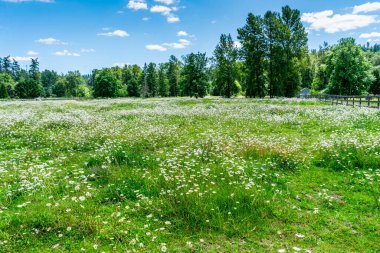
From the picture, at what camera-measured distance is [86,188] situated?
8375 millimetres

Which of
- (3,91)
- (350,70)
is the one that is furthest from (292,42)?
(3,91)

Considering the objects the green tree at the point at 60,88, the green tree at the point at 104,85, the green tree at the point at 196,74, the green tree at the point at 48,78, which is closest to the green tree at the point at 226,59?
the green tree at the point at 196,74

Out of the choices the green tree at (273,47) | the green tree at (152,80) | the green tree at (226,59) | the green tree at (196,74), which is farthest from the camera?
the green tree at (152,80)

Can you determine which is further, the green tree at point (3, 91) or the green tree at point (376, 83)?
the green tree at point (3, 91)

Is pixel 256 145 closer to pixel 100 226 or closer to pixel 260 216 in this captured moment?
pixel 260 216

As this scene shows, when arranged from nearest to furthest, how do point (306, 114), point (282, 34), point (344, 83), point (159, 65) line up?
point (306, 114)
point (282, 34)
point (344, 83)
point (159, 65)

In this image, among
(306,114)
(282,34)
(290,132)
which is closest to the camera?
(290,132)

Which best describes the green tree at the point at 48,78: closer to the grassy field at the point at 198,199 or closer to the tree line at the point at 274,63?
the tree line at the point at 274,63

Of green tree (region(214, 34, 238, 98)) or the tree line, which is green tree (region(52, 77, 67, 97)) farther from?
green tree (region(214, 34, 238, 98))

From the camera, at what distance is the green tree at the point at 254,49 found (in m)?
60.1

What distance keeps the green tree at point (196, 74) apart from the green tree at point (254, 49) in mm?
14776

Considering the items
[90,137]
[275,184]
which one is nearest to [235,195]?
[275,184]

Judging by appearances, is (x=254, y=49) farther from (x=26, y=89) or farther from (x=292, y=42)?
(x=26, y=89)

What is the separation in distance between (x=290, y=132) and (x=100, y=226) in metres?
14.5
